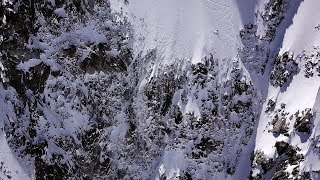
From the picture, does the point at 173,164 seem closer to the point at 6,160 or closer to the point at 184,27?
the point at 184,27

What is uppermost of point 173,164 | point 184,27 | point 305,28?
point 305,28

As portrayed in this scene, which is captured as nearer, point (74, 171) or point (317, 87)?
point (317, 87)

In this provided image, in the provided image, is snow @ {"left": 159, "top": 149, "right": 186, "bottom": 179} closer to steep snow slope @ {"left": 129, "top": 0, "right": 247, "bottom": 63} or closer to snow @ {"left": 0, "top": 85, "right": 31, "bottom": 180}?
steep snow slope @ {"left": 129, "top": 0, "right": 247, "bottom": 63}

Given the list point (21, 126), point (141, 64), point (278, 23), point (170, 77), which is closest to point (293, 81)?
point (278, 23)

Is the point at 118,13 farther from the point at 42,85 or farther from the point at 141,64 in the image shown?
the point at 42,85

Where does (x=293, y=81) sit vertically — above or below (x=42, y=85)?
above

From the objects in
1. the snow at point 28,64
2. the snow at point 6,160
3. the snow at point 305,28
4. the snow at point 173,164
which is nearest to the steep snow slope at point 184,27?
the snow at point 305,28

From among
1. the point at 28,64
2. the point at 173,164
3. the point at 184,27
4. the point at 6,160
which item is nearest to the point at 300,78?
the point at 184,27

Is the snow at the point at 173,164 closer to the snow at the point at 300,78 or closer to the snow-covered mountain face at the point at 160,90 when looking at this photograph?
the snow-covered mountain face at the point at 160,90


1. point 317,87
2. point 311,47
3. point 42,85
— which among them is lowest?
point 42,85
